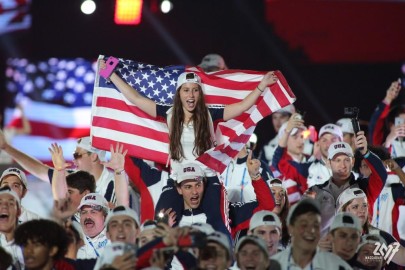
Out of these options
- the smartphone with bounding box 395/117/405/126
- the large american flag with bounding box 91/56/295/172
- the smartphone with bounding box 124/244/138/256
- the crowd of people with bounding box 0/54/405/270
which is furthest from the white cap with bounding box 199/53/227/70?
the smartphone with bounding box 124/244/138/256

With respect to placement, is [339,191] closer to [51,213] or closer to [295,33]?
[51,213]

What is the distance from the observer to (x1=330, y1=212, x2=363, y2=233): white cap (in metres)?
11.2

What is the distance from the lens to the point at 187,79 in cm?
1274

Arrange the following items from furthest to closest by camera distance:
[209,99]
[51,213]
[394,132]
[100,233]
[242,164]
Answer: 1. [394,132]
2. [242,164]
3. [209,99]
4. [100,233]
5. [51,213]

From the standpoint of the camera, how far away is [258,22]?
2011 cm

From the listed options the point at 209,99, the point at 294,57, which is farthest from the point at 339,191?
the point at 294,57

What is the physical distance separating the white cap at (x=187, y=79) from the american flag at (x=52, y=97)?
23.0 ft

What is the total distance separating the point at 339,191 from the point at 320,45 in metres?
7.30

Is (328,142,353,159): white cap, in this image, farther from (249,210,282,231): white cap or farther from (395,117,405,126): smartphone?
(395,117,405,126): smartphone

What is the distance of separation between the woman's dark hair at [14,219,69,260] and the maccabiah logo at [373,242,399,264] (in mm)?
2653

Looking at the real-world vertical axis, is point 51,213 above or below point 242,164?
below

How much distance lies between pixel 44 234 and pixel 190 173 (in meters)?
2.22

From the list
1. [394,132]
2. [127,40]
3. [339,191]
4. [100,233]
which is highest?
[127,40]

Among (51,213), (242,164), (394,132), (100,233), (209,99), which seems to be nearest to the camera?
(51,213)
